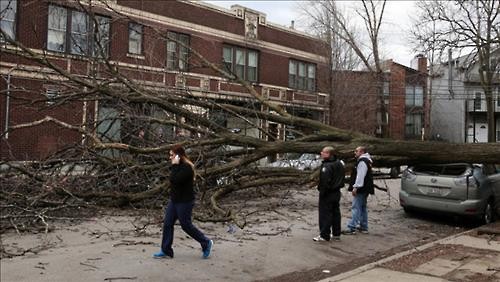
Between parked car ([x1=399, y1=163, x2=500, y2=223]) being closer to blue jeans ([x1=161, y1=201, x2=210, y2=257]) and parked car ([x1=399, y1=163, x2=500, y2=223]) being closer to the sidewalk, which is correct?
the sidewalk

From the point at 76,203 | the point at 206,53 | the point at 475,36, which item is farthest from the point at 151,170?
the point at 206,53

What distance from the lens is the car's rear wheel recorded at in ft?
38.6

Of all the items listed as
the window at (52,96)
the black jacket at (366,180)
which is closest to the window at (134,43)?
the window at (52,96)

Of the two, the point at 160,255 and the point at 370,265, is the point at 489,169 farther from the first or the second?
the point at 160,255

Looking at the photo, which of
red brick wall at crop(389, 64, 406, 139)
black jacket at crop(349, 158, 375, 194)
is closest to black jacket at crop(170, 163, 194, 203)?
black jacket at crop(349, 158, 375, 194)

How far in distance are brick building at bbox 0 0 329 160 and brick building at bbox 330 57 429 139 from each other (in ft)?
4.16

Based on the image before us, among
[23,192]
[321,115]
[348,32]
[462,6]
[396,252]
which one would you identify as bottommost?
[396,252]

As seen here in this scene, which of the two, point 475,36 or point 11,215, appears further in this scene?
point 475,36

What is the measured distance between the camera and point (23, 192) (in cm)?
1030

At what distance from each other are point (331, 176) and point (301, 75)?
27291 millimetres

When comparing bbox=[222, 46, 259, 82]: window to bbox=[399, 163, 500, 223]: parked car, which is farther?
bbox=[222, 46, 259, 82]: window

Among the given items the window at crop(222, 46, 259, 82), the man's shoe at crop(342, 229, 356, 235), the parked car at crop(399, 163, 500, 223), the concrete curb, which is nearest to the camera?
the concrete curb

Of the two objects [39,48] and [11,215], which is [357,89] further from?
[11,215]

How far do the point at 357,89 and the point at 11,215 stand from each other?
3014 cm
